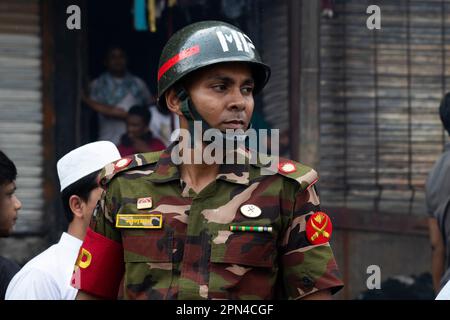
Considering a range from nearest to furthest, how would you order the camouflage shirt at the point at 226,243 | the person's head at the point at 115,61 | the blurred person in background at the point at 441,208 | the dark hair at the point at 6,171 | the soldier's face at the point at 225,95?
the camouflage shirt at the point at 226,243, the soldier's face at the point at 225,95, the dark hair at the point at 6,171, the blurred person in background at the point at 441,208, the person's head at the point at 115,61

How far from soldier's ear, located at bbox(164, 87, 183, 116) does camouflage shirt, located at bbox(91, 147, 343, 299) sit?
29cm

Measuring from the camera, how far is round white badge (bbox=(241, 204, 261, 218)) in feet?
13.4

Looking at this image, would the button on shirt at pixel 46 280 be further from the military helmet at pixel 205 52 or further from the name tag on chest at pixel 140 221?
the military helmet at pixel 205 52

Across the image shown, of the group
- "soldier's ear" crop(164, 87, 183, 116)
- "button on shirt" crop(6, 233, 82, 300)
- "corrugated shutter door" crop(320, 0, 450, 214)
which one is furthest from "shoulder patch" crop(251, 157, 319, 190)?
"corrugated shutter door" crop(320, 0, 450, 214)

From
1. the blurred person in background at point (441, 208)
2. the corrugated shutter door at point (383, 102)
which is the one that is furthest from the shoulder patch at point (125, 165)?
the corrugated shutter door at point (383, 102)

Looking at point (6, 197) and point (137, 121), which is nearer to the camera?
point (6, 197)

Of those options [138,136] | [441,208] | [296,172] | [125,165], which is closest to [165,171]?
[125,165]

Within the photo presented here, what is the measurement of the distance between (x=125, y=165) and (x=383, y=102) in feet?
16.8

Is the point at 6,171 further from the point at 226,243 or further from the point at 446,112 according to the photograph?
the point at 446,112

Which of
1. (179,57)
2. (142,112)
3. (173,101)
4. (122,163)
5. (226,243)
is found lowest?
(226,243)

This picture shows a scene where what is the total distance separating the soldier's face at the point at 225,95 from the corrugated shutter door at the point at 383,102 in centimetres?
496

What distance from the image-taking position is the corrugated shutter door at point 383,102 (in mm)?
9109

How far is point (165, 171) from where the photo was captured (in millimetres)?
4270
